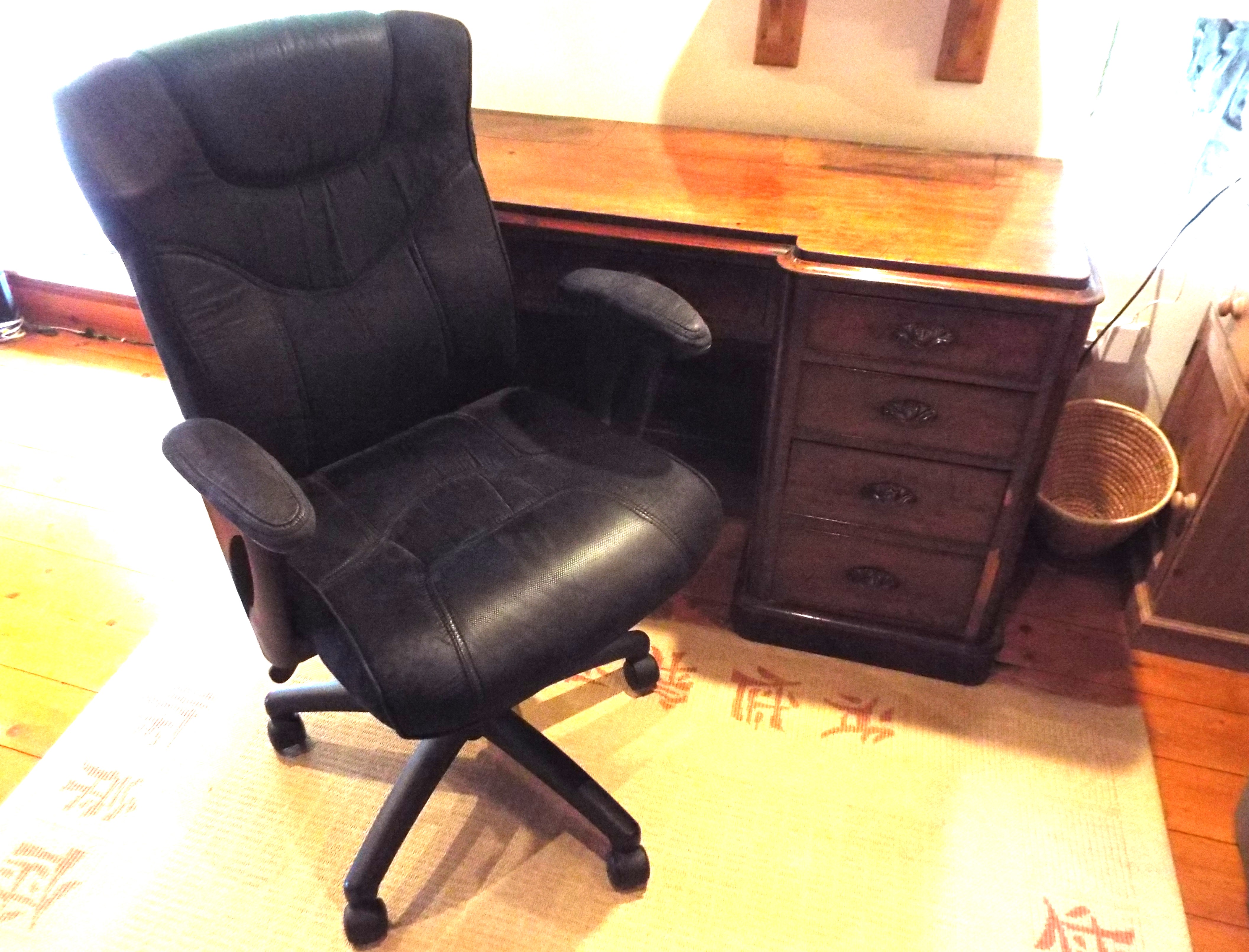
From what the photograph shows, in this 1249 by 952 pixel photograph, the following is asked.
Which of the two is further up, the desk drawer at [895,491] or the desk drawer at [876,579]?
the desk drawer at [895,491]

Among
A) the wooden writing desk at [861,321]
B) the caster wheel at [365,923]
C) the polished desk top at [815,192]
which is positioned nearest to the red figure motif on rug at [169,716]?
the caster wheel at [365,923]

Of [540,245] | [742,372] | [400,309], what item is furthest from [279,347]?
[742,372]

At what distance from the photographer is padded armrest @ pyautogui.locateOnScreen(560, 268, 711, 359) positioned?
1.11m

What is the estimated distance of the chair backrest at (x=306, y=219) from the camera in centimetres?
97

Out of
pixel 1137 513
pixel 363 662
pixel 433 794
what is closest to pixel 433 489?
pixel 363 662

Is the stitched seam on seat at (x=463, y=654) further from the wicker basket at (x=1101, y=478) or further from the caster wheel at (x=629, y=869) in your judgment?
the wicker basket at (x=1101, y=478)

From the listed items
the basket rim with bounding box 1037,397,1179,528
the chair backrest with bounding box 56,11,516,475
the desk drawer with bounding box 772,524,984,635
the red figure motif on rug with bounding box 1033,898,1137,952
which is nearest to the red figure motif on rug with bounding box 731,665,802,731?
the desk drawer with bounding box 772,524,984,635

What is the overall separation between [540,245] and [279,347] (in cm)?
47

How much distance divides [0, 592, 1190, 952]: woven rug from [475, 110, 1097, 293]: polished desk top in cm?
73

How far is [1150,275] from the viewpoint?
1601 mm

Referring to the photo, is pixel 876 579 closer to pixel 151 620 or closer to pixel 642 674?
pixel 642 674

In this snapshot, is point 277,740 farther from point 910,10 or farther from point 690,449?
point 910,10

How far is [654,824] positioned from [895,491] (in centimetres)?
62

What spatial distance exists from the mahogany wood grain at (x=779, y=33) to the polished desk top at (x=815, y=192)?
0.13 metres
